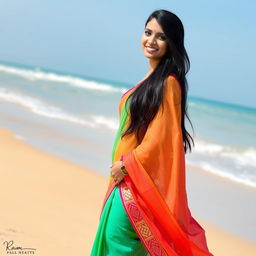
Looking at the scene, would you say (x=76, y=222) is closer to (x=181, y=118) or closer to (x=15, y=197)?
(x=15, y=197)

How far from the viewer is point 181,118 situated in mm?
2459

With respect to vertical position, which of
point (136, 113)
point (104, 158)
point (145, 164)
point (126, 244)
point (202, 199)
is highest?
point (104, 158)

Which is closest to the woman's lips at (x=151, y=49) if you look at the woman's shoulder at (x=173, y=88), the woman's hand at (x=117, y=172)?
the woman's shoulder at (x=173, y=88)

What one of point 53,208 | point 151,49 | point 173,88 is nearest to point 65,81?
point 53,208

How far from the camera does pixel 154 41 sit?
8.05ft

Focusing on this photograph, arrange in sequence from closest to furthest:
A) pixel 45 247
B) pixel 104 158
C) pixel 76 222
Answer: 1. pixel 45 247
2. pixel 76 222
3. pixel 104 158

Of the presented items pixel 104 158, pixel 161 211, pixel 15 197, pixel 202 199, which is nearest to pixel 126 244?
pixel 161 211

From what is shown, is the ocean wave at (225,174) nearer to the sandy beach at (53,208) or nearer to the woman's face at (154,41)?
the sandy beach at (53,208)

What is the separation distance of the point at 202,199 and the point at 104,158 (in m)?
2.24

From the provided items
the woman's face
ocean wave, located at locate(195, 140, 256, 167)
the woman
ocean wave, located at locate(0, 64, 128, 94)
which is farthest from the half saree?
ocean wave, located at locate(0, 64, 128, 94)

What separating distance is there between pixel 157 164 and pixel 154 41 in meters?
0.58

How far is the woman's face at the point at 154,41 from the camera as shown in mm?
2439

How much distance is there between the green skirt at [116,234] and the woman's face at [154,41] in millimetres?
665

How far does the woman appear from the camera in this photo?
2.37 metres
